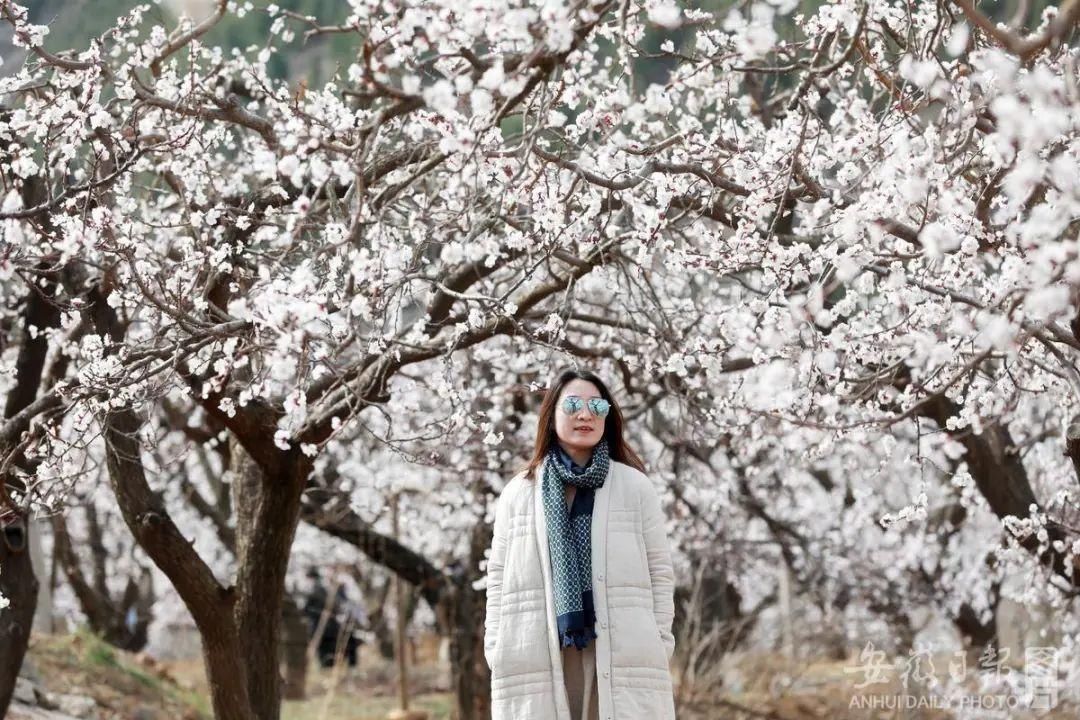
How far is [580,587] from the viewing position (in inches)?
161

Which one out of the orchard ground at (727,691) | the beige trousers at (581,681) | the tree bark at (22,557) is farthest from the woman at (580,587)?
the orchard ground at (727,691)

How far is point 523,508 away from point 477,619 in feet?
17.1

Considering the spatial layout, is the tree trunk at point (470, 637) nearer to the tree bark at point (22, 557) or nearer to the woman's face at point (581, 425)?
the tree bark at point (22, 557)

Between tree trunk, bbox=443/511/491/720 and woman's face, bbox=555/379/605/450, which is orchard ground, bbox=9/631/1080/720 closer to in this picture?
tree trunk, bbox=443/511/491/720

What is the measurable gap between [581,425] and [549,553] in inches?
17.4

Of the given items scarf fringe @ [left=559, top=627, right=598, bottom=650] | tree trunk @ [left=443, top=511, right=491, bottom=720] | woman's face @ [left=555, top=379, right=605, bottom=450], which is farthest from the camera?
tree trunk @ [left=443, top=511, right=491, bottom=720]

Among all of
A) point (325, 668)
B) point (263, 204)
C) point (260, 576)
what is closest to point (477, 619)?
point (260, 576)

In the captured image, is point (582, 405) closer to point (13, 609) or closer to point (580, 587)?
point (580, 587)

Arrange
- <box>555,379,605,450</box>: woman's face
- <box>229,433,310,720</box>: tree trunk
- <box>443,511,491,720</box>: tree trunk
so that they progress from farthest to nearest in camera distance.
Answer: <box>443,511,491,720</box>: tree trunk < <box>229,433,310,720</box>: tree trunk < <box>555,379,605,450</box>: woman's face

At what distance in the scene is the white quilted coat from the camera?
4.07 metres

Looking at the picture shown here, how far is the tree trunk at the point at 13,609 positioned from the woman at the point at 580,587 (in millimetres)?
3227

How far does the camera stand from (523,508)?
14.2ft

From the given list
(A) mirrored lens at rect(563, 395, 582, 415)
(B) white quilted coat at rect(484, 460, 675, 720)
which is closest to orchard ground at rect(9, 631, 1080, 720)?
(B) white quilted coat at rect(484, 460, 675, 720)

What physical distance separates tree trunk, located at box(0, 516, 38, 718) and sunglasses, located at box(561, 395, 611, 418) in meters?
3.33
